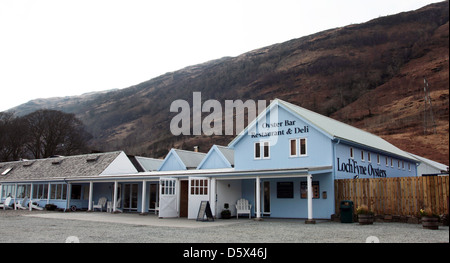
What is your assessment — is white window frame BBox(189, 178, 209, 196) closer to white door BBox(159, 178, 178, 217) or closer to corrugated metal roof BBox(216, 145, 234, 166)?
white door BBox(159, 178, 178, 217)

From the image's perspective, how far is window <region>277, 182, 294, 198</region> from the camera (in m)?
21.2

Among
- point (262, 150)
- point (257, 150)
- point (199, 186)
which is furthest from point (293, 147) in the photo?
point (199, 186)

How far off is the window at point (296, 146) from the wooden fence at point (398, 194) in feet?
8.40

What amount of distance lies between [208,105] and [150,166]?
7373 centimetres

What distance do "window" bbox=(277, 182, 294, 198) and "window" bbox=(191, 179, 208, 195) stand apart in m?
4.22

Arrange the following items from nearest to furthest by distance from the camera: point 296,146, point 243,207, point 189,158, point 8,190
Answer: point 296,146 < point 243,207 < point 189,158 < point 8,190

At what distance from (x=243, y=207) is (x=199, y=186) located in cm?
287

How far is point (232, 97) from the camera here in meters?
112

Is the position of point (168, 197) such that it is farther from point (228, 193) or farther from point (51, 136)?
point (51, 136)

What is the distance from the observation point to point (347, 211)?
57.1 ft

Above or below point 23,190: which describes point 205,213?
below

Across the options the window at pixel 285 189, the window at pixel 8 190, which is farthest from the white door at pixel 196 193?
the window at pixel 8 190

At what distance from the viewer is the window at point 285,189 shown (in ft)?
69.6
